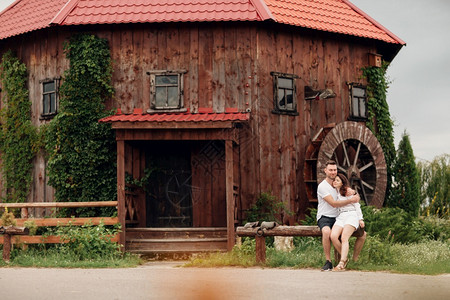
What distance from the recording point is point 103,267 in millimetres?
11891

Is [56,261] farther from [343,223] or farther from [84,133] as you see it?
[343,223]

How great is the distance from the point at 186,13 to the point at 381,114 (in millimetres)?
7152

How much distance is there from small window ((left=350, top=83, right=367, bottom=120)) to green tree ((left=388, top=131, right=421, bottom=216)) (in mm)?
1772

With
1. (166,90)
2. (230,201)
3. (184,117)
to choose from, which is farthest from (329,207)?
(166,90)

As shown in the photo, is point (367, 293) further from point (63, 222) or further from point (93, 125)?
point (93, 125)

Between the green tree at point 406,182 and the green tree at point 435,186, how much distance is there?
4.40 m

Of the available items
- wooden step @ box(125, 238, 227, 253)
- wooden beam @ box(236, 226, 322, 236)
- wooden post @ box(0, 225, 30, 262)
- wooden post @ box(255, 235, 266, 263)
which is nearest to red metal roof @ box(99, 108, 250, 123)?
wooden step @ box(125, 238, 227, 253)

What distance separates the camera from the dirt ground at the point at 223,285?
751 cm

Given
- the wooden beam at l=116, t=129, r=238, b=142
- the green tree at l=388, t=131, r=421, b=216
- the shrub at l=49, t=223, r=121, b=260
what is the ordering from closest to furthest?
the shrub at l=49, t=223, r=121, b=260 < the wooden beam at l=116, t=129, r=238, b=142 < the green tree at l=388, t=131, r=421, b=216

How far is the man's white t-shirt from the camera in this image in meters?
10.5

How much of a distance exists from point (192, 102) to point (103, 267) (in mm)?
6140

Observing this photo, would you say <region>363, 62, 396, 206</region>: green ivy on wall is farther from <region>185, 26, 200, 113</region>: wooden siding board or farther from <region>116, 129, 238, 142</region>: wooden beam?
<region>116, 129, 238, 142</region>: wooden beam

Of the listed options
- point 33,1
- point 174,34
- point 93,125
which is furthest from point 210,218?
point 33,1

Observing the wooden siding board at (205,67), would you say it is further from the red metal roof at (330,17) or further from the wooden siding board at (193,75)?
the red metal roof at (330,17)
